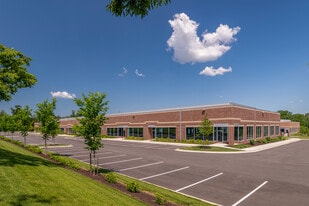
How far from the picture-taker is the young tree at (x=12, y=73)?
15539mm

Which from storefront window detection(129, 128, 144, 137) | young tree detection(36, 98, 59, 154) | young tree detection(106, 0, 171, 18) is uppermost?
young tree detection(106, 0, 171, 18)

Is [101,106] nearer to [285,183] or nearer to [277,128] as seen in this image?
[285,183]

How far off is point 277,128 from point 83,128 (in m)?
58.1

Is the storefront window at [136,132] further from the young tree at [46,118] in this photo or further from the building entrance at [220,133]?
the young tree at [46,118]

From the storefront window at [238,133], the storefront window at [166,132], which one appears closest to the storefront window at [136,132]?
the storefront window at [166,132]

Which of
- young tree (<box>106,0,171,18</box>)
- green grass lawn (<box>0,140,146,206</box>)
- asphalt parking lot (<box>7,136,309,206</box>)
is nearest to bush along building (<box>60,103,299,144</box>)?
asphalt parking lot (<box>7,136,309,206</box>)

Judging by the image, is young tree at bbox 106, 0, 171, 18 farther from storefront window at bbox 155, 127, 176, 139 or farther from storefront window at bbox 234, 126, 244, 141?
storefront window at bbox 155, 127, 176, 139

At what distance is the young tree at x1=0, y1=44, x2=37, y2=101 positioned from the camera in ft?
51.0

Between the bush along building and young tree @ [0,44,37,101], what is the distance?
2244 centimetres

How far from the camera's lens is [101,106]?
47.8ft

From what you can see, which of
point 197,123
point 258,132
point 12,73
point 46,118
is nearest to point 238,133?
point 197,123

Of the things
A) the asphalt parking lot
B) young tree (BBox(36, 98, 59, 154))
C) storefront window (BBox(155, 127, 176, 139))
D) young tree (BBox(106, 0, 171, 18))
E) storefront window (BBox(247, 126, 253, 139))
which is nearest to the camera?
young tree (BBox(106, 0, 171, 18))

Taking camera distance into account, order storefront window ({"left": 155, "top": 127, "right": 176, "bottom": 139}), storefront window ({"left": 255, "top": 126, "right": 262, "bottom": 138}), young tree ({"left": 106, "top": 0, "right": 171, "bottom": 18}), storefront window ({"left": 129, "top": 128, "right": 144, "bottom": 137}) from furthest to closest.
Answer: storefront window ({"left": 129, "top": 128, "right": 144, "bottom": 137}) < storefront window ({"left": 255, "top": 126, "right": 262, "bottom": 138}) < storefront window ({"left": 155, "top": 127, "right": 176, "bottom": 139}) < young tree ({"left": 106, "top": 0, "right": 171, "bottom": 18})

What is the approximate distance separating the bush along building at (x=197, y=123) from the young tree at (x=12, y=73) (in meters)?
22.4
